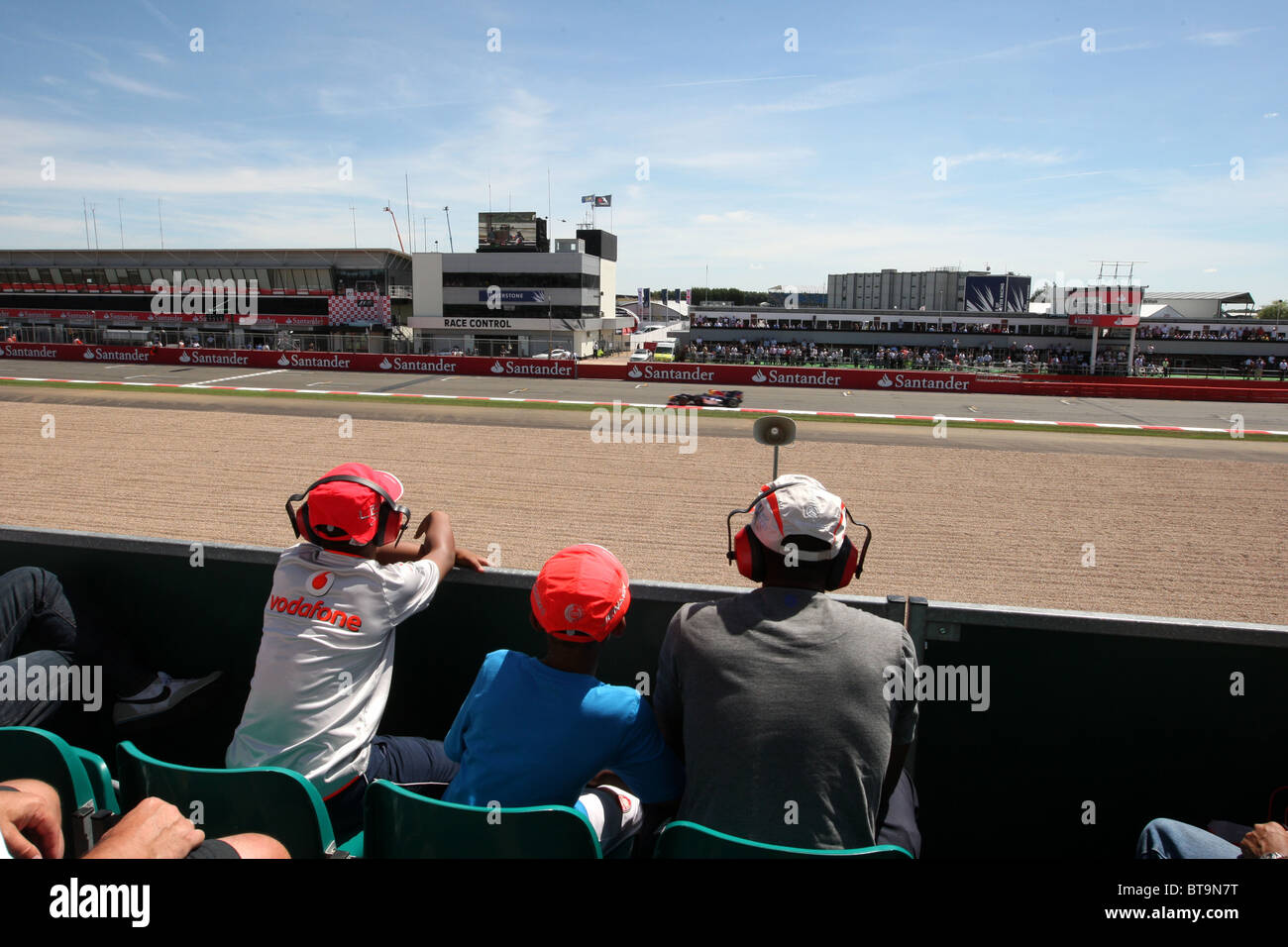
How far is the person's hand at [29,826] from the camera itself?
1772mm

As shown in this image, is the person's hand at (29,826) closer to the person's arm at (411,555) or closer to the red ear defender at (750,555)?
the person's arm at (411,555)

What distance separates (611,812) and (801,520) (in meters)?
1.02

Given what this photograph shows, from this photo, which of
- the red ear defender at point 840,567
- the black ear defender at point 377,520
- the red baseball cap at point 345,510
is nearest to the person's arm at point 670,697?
the red ear defender at point 840,567

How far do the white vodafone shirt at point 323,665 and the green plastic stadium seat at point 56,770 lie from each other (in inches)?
20.6

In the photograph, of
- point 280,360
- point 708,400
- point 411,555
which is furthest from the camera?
point 280,360

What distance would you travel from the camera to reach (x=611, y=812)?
7.37 ft

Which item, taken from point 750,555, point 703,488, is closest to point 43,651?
point 750,555

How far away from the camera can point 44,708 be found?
3158 millimetres

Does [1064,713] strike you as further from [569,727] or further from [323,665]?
[323,665]

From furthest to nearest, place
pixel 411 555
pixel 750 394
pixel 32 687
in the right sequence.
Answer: pixel 750 394, pixel 411 555, pixel 32 687

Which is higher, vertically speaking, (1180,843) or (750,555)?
(750,555)
